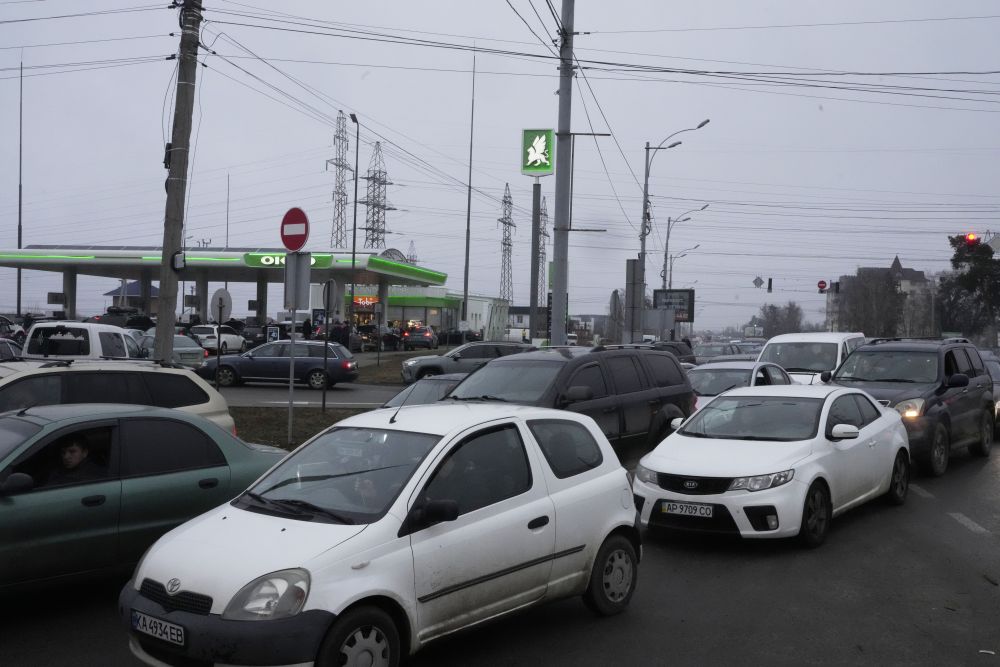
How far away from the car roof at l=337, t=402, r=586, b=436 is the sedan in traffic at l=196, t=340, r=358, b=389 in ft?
69.4

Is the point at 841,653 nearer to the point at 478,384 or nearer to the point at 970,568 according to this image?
the point at 970,568

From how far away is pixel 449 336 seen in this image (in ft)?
198

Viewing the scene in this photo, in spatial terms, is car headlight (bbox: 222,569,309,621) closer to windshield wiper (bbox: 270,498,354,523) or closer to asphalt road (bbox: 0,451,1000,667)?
windshield wiper (bbox: 270,498,354,523)

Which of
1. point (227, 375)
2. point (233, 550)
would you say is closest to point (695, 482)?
point (233, 550)

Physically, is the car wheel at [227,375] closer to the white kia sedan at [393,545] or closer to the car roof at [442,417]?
the car roof at [442,417]

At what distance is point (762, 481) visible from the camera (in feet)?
26.3

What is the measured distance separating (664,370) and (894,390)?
3.23 metres

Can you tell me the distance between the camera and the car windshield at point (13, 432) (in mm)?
6125

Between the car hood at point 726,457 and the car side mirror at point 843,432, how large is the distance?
0.29 metres

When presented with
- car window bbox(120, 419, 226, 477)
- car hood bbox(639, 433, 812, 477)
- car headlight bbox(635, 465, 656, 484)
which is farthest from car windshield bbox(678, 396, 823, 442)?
car window bbox(120, 419, 226, 477)

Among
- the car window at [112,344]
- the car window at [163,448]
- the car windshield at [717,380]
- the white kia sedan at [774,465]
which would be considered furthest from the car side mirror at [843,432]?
the car window at [112,344]

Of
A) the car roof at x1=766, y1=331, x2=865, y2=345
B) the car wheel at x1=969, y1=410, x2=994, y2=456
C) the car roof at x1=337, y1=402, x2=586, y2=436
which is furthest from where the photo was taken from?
the car roof at x1=766, y1=331, x2=865, y2=345

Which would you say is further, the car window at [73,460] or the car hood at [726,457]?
the car hood at [726,457]

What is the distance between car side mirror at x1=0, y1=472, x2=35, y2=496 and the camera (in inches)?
226
